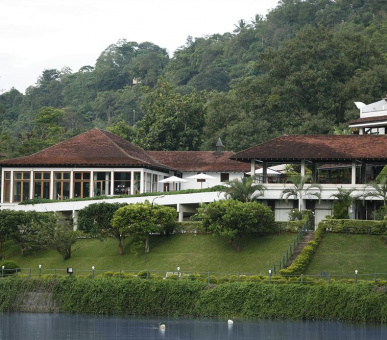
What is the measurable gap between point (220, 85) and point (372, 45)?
164 feet

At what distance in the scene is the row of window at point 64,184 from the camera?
243ft

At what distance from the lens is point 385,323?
1829 inches

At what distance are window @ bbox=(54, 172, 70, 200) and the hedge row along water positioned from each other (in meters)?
20.4

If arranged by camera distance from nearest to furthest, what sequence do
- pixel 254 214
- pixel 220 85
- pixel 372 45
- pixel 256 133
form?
1. pixel 254 214
2. pixel 256 133
3. pixel 372 45
4. pixel 220 85

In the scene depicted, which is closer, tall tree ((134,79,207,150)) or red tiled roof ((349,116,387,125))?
red tiled roof ((349,116,387,125))

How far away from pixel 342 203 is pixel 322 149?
5540mm

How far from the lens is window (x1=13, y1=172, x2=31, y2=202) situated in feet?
244

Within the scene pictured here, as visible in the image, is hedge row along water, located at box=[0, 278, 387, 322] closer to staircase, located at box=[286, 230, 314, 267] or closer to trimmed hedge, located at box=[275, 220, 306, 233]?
staircase, located at box=[286, 230, 314, 267]

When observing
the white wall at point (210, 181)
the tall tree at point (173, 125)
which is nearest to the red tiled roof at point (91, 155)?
the white wall at point (210, 181)

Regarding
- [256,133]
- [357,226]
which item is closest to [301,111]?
[256,133]

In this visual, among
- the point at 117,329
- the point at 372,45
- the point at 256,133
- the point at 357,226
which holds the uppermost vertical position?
the point at 372,45

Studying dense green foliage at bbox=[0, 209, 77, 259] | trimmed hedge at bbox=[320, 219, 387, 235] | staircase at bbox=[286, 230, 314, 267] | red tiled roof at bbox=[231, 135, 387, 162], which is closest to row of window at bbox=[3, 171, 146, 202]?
dense green foliage at bbox=[0, 209, 77, 259]

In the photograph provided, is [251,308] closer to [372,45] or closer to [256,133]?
[256,133]

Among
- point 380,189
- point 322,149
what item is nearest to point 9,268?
point 322,149
